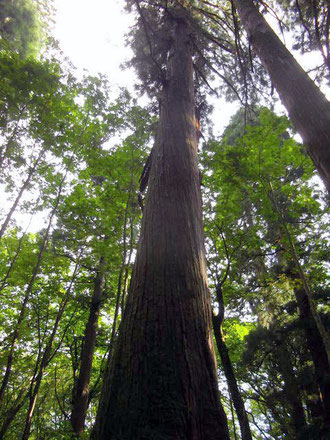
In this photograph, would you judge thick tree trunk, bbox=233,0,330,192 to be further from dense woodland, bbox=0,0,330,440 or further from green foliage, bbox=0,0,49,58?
green foliage, bbox=0,0,49,58

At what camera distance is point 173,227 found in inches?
62.6

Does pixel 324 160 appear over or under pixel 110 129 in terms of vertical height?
under

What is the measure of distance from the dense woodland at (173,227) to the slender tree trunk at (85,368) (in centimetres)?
3

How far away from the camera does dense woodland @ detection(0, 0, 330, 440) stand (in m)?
1.10

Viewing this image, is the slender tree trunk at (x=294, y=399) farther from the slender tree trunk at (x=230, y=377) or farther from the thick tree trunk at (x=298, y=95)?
the thick tree trunk at (x=298, y=95)

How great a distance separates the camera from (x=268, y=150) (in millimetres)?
4918

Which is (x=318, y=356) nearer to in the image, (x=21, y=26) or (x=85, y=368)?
(x=85, y=368)

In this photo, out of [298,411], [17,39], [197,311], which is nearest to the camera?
[197,311]

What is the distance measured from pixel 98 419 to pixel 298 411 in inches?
277

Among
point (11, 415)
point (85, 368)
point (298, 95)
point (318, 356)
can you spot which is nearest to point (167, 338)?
point (298, 95)

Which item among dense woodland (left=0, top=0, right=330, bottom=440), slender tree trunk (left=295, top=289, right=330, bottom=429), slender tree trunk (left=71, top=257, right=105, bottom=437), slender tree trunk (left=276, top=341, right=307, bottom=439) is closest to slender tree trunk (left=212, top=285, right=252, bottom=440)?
dense woodland (left=0, top=0, right=330, bottom=440)

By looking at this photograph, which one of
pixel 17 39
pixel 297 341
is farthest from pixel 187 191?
pixel 17 39

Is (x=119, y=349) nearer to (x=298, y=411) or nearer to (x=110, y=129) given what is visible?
(x=110, y=129)

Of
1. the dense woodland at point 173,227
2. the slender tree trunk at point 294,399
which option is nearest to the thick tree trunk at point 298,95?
the dense woodland at point 173,227
